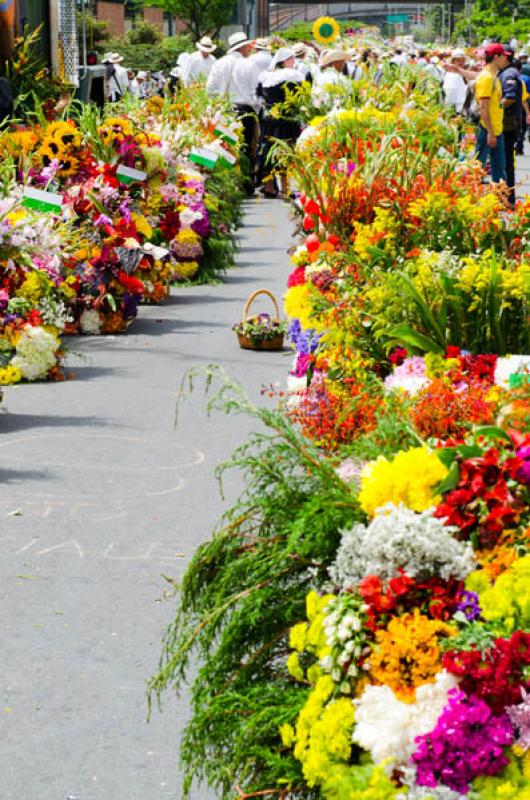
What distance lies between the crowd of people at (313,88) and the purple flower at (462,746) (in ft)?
30.9

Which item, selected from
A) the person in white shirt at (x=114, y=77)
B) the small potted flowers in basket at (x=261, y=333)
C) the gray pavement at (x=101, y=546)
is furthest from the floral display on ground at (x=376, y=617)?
the person in white shirt at (x=114, y=77)

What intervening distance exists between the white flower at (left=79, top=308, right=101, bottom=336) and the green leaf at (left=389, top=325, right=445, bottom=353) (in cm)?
572

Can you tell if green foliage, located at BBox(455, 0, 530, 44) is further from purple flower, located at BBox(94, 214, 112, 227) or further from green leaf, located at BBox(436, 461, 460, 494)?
green leaf, located at BBox(436, 461, 460, 494)

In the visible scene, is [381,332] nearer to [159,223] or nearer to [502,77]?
[159,223]

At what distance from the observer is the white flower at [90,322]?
1129cm

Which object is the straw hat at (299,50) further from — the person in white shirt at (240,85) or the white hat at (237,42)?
the person in white shirt at (240,85)

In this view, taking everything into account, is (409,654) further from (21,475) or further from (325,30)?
(325,30)

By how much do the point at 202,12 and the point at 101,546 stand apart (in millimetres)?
63438

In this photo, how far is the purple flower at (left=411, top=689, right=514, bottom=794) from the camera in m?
2.83

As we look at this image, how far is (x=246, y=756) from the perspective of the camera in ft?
10.5

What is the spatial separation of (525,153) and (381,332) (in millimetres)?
25565

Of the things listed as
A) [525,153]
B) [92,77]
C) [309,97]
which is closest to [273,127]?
[92,77]

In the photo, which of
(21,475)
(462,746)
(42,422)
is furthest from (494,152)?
(462,746)

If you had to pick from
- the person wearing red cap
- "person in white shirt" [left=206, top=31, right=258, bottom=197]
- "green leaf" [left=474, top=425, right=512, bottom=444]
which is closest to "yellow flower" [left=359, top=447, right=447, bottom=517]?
"green leaf" [left=474, top=425, right=512, bottom=444]
